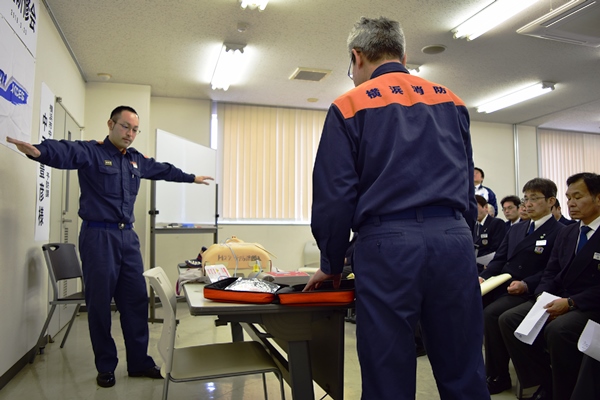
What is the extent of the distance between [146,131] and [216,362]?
4535 mm

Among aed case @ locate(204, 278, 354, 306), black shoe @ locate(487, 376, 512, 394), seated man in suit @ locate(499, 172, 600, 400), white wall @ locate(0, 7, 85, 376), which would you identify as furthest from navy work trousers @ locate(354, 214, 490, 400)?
white wall @ locate(0, 7, 85, 376)

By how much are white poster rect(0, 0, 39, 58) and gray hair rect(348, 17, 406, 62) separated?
90.4 inches

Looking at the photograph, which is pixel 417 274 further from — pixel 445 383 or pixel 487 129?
pixel 487 129

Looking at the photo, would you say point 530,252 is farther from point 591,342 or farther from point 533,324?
point 591,342

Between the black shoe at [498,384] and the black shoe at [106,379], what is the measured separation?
2.27 m

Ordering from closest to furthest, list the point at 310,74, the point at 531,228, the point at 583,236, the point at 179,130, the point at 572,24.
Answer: the point at 583,236
the point at 531,228
the point at 572,24
the point at 310,74
the point at 179,130

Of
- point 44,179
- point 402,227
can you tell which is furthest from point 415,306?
point 44,179

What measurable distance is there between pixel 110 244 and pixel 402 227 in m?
2.05

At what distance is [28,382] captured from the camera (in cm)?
278

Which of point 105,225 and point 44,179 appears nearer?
point 105,225

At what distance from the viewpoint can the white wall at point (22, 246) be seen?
2758 mm

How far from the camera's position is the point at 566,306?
2.26 m

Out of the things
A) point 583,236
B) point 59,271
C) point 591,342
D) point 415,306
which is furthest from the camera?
point 59,271

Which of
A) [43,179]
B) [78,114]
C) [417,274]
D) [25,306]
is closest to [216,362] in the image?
[417,274]
